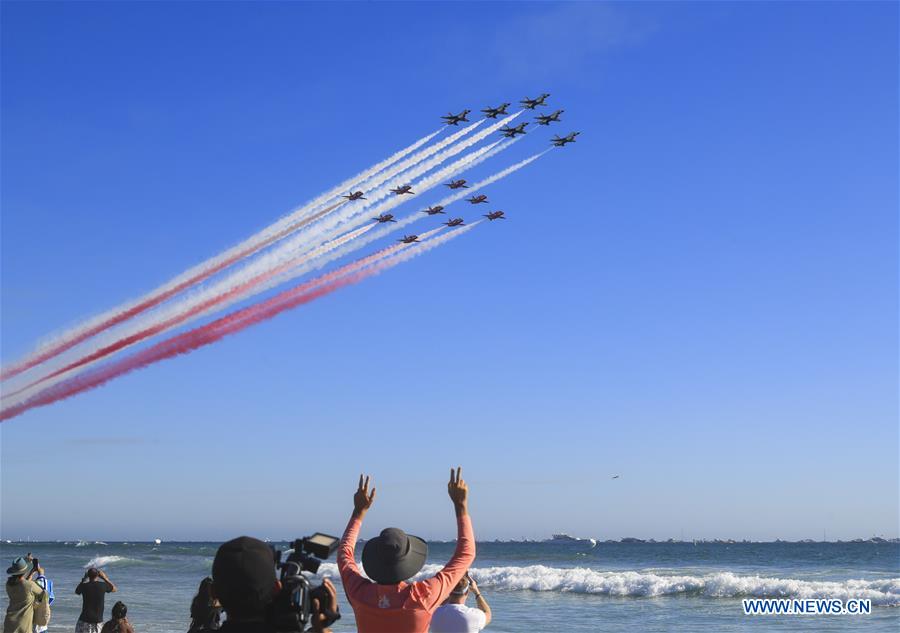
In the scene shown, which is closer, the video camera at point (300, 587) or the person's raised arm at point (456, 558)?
the video camera at point (300, 587)

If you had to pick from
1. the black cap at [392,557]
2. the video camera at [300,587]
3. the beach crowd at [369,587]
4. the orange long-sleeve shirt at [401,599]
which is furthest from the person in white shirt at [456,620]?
the video camera at [300,587]

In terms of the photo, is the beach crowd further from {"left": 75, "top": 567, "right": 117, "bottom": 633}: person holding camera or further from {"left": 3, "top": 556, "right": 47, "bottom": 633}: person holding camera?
{"left": 75, "top": 567, "right": 117, "bottom": 633}: person holding camera

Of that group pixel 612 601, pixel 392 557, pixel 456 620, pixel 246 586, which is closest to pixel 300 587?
pixel 246 586

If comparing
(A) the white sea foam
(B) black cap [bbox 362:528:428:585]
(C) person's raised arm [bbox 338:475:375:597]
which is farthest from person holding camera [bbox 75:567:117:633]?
(A) the white sea foam

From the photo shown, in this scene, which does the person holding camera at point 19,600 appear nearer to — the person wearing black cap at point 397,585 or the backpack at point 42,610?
the backpack at point 42,610

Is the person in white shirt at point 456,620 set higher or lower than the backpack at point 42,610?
higher

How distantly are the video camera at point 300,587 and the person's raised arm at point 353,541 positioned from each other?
46.1 inches

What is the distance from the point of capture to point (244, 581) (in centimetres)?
424

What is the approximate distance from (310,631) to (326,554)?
0.38m

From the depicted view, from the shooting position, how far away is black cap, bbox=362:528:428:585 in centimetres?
576

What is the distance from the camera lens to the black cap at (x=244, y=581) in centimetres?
424

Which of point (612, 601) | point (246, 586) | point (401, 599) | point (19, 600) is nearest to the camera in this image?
point (246, 586)

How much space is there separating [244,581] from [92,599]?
1249 centimetres

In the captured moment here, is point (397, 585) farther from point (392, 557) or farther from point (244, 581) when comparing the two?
point (244, 581)
